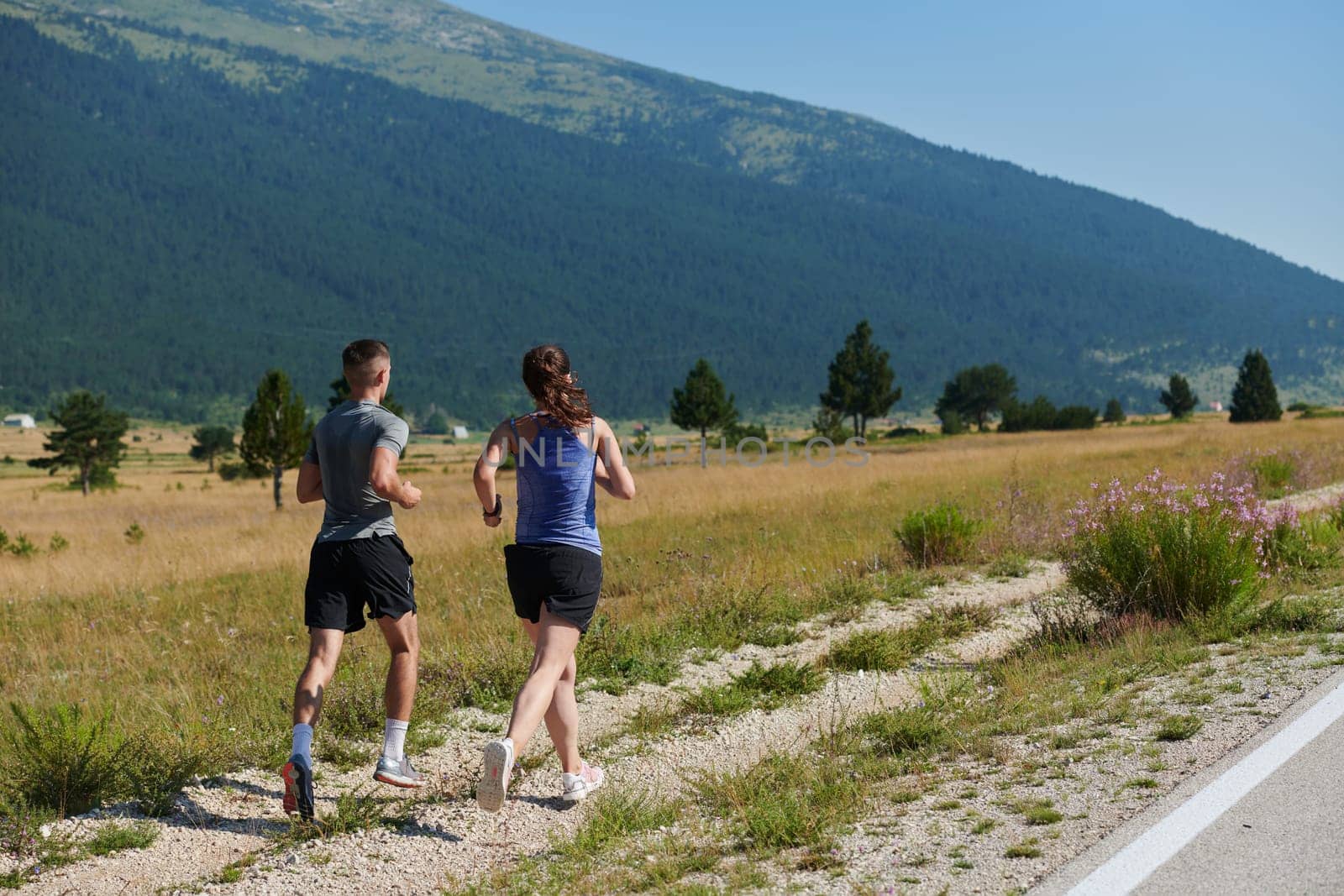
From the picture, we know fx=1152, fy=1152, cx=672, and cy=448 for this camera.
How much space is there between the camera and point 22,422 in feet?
549

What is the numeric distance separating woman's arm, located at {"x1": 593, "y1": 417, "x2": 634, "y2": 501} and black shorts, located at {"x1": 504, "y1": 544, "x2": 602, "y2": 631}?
0.30m

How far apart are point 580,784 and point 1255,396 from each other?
3083 inches

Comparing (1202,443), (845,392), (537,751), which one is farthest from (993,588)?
(845,392)

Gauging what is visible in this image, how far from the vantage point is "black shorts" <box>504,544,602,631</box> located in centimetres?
474

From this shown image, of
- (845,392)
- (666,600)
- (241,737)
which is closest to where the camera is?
(241,737)

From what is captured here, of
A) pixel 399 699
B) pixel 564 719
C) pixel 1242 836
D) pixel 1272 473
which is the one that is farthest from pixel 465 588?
pixel 1272 473

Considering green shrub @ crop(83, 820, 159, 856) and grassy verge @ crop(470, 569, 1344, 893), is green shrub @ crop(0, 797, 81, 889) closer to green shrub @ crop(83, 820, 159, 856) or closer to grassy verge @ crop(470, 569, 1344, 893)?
green shrub @ crop(83, 820, 159, 856)

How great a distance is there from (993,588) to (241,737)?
6355 millimetres

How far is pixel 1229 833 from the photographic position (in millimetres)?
3906

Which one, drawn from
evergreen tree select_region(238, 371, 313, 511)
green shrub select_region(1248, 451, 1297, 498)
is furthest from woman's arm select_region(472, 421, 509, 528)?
evergreen tree select_region(238, 371, 313, 511)

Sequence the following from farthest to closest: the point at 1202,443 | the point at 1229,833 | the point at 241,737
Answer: the point at 1202,443
the point at 241,737
the point at 1229,833

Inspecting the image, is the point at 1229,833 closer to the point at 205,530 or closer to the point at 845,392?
the point at 205,530

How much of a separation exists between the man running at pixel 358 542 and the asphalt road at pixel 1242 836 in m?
2.85

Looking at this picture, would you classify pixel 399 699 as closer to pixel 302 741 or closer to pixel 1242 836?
pixel 302 741
